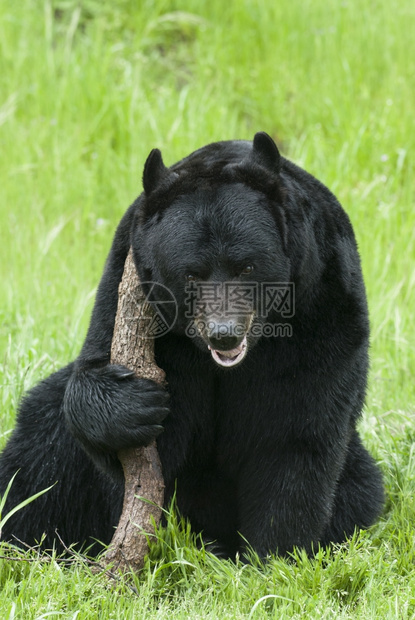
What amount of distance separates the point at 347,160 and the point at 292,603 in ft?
17.7

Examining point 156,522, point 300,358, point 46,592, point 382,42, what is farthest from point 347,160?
point 46,592

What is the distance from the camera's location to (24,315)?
20.4ft

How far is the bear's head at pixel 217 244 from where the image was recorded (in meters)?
3.46

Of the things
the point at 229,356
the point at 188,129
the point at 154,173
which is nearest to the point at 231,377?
the point at 229,356

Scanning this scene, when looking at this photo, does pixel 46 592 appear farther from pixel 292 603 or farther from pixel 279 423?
pixel 279 423

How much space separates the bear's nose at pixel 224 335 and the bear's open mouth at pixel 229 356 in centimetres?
7

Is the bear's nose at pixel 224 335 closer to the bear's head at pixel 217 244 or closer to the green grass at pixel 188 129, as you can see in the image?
the bear's head at pixel 217 244

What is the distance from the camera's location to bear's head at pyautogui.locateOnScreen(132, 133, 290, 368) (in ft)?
11.4

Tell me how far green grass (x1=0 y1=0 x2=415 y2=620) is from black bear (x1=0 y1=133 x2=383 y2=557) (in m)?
0.37

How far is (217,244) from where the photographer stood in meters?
3.46

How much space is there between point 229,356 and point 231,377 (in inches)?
16.9
